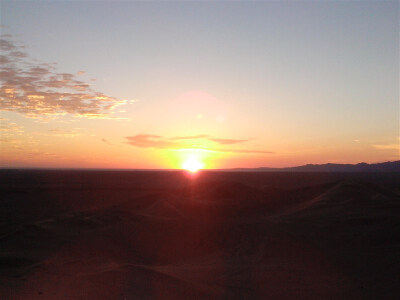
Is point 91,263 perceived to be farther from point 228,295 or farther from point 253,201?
point 253,201

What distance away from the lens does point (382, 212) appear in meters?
18.0

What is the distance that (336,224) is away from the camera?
16.6 m

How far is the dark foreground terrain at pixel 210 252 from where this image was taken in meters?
8.91

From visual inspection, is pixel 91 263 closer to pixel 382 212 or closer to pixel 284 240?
pixel 284 240

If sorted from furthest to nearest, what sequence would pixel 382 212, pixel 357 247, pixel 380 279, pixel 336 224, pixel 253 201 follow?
1. pixel 253 201
2. pixel 382 212
3. pixel 336 224
4. pixel 357 247
5. pixel 380 279

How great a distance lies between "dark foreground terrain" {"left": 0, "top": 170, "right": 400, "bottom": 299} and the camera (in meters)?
8.91

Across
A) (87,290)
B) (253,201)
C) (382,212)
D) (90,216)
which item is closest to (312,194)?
(253,201)

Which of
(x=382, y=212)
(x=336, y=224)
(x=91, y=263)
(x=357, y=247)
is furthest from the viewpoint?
(x=382, y=212)

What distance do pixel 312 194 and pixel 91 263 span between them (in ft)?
61.1

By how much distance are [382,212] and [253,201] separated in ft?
31.5

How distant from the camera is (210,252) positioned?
13570 mm

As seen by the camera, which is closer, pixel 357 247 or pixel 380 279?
pixel 380 279

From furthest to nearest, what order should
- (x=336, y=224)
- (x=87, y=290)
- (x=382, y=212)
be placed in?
(x=382, y=212)
(x=336, y=224)
(x=87, y=290)

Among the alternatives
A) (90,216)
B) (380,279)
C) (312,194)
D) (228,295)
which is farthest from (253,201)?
(228,295)
